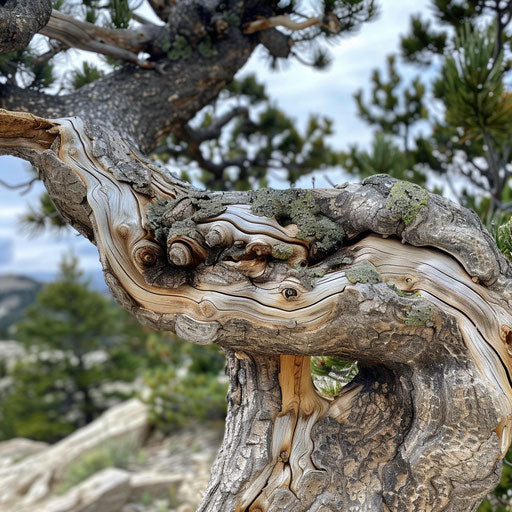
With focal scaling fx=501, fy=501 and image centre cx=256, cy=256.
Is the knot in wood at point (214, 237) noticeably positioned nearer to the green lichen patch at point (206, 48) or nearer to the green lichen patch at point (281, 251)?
the green lichen patch at point (281, 251)

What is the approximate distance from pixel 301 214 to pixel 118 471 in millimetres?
5359

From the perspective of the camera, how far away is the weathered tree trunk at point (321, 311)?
1596mm

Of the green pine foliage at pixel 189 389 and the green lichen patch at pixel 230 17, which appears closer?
the green lichen patch at pixel 230 17

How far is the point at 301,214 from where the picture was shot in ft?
5.90

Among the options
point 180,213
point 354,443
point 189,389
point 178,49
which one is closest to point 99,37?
point 178,49

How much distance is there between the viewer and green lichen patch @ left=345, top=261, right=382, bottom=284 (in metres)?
1.58

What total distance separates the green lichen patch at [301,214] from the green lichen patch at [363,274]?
0.16 metres

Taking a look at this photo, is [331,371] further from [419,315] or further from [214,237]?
[214,237]

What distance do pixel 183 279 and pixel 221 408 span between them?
4.95 metres

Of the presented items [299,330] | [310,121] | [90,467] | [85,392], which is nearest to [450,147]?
[310,121]

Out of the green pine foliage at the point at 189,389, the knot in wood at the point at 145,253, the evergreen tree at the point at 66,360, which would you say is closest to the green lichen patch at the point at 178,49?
the knot in wood at the point at 145,253

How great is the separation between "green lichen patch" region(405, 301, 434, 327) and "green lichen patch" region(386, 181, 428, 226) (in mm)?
284

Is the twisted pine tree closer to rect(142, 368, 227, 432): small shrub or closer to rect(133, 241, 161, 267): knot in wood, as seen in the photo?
rect(133, 241, 161, 267): knot in wood

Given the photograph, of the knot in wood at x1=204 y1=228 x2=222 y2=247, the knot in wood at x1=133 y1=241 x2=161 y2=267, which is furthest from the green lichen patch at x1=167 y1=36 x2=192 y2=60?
the knot in wood at x1=204 y1=228 x2=222 y2=247
